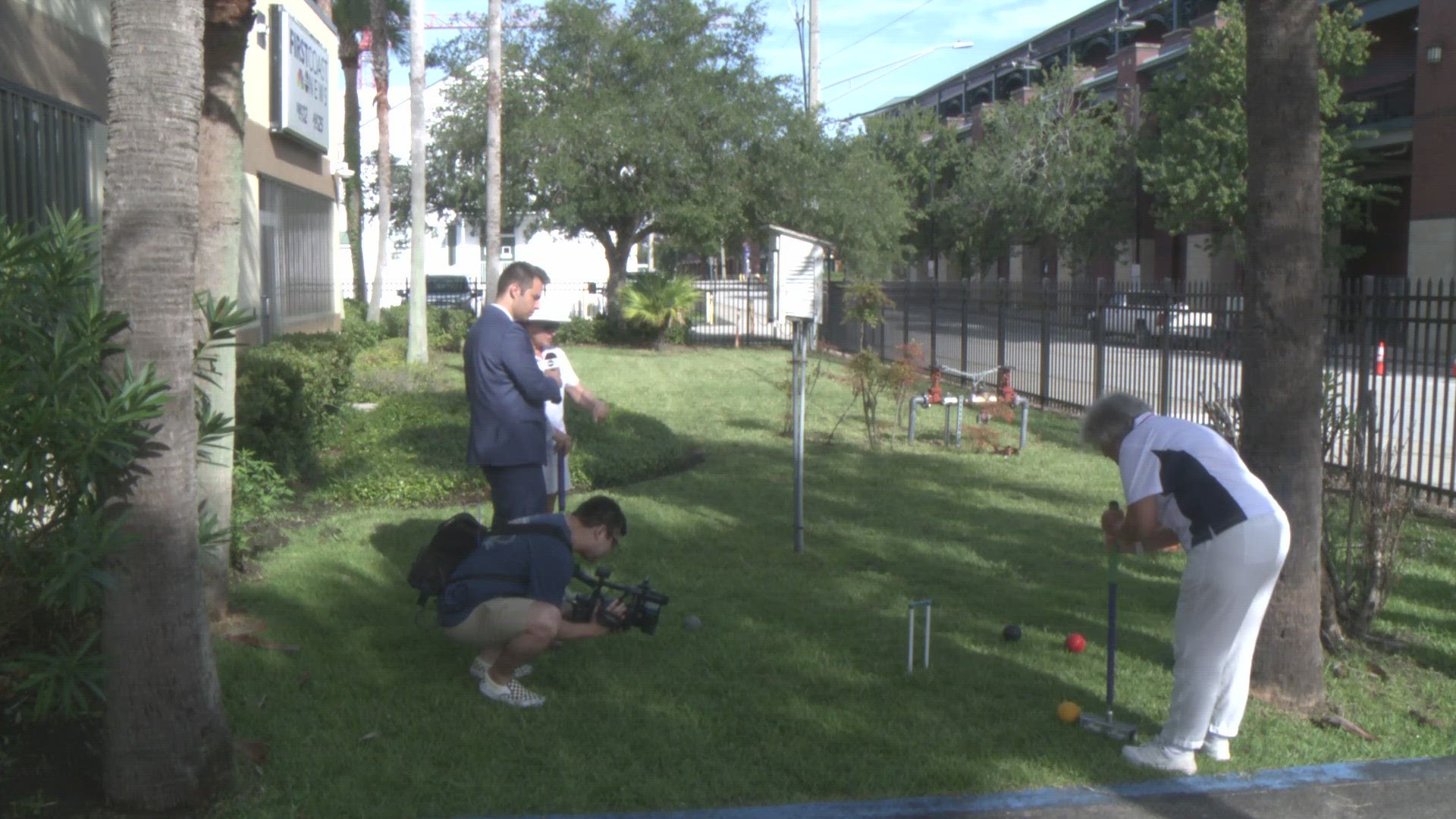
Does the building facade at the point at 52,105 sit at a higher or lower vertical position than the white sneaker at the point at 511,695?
higher

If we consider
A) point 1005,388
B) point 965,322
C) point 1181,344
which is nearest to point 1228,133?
point 965,322

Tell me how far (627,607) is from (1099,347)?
11.8 meters

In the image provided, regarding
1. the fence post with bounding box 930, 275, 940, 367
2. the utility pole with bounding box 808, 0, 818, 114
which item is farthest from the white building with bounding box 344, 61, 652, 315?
the fence post with bounding box 930, 275, 940, 367

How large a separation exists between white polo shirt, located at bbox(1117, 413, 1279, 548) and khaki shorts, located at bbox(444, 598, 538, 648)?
2388mm

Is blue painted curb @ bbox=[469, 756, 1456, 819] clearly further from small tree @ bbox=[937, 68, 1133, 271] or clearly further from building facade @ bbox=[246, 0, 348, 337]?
small tree @ bbox=[937, 68, 1133, 271]

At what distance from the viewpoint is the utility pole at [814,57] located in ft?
96.1

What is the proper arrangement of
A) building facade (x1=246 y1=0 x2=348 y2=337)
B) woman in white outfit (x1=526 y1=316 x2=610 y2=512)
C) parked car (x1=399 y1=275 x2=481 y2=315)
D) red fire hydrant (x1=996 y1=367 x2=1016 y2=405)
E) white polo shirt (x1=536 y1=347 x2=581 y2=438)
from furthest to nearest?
parked car (x1=399 y1=275 x2=481 y2=315)
building facade (x1=246 y1=0 x2=348 y2=337)
red fire hydrant (x1=996 y1=367 x2=1016 y2=405)
white polo shirt (x1=536 y1=347 x2=581 y2=438)
woman in white outfit (x1=526 y1=316 x2=610 y2=512)

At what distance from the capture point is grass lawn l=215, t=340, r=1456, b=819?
4.79m

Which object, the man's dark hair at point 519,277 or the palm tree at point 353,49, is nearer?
the man's dark hair at point 519,277

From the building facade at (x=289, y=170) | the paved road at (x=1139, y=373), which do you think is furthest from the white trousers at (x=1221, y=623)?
the building facade at (x=289, y=170)

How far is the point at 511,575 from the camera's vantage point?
5.42 meters

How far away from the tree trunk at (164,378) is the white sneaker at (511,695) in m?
1.39

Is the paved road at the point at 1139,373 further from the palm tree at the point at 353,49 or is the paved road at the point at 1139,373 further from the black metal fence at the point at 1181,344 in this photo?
the palm tree at the point at 353,49

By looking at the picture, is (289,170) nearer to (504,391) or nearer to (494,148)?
(494,148)
